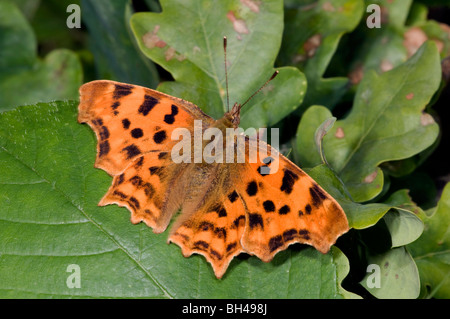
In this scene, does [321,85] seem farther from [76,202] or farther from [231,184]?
[76,202]

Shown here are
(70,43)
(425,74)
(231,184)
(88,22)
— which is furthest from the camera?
(70,43)

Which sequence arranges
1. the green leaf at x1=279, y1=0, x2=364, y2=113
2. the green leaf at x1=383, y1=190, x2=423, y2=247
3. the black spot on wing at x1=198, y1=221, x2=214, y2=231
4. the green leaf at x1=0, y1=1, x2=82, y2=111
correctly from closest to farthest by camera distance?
the green leaf at x1=383, y1=190, x2=423, y2=247, the black spot on wing at x1=198, y1=221, x2=214, y2=231, the green leaf at x1=279, y1=0, x2=364, y2=113, the green leaf at x1=0, y1=1, x2=82, y2=111

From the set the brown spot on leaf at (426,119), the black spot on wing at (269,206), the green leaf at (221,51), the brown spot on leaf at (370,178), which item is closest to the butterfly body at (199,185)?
the black spot on wing at (269,206)

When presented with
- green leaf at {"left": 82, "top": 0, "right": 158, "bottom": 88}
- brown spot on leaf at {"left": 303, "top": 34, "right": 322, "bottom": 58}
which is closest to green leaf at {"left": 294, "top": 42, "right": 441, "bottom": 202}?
brown spot on leaf at {"left": 303, "top": 34, "right": 322, "bottom": 58}

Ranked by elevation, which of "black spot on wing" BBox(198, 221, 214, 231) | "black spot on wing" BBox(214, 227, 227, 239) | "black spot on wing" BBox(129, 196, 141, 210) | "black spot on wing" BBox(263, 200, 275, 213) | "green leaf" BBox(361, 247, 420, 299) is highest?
"black spot on wing" BBox(129, 196, 141, 210)

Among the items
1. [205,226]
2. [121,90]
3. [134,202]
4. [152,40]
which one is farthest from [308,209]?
[152,40]

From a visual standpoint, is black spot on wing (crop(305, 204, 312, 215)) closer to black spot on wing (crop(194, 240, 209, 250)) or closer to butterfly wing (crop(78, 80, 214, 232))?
black spot on wing (crop(194, 240, 209, 250))

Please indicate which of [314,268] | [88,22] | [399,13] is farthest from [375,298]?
[88,22]

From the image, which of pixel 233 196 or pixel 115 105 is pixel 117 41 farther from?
pixel 233 196

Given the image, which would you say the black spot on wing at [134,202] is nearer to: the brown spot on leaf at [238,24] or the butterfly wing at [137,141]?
the butterfly wing at [137,141]

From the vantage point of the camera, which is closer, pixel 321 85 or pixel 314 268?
pixel 314 268
